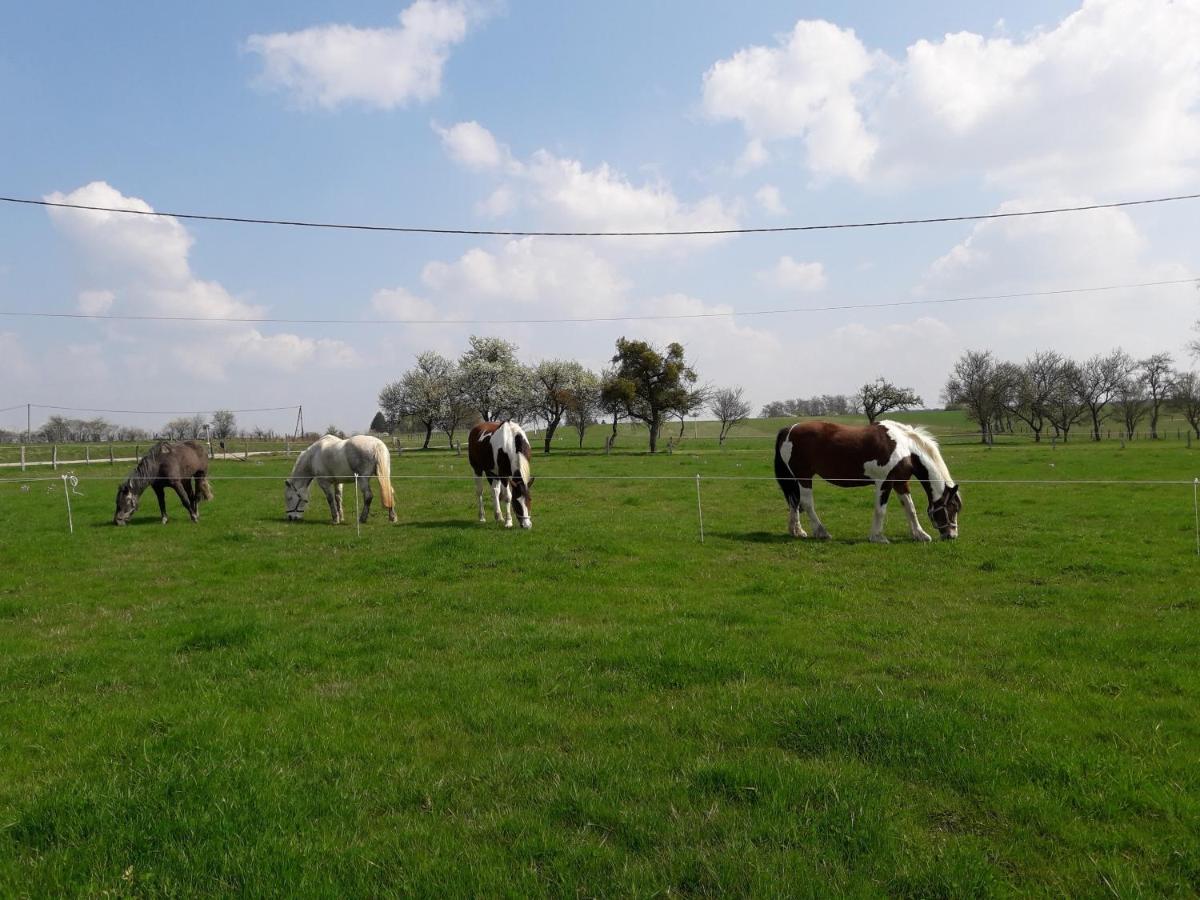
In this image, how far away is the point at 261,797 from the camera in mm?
3836

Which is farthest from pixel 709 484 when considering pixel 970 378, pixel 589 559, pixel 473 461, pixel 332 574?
pixel 970 378

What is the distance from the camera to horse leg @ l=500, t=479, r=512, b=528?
47.9 feet

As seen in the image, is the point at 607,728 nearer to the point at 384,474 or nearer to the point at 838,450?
the point at 838,450

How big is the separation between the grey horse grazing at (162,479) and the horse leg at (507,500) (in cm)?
780

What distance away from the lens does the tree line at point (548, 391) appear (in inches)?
2057

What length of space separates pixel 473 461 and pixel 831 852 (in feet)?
44.0

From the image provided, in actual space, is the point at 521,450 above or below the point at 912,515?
above

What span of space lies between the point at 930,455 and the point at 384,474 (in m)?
12.2

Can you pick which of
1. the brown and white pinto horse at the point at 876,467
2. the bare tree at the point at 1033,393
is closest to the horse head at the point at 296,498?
the brown and white pinto horse at the point at 876,467

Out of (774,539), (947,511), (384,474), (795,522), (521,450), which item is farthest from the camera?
(384,474)

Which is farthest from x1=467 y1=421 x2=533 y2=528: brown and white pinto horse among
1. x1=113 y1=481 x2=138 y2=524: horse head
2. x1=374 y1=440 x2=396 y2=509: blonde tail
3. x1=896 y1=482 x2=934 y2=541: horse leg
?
x1=113 y1=481 x2=138 y2=524: horse head

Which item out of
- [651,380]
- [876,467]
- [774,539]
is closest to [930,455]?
[876,467]

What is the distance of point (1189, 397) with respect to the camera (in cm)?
6444

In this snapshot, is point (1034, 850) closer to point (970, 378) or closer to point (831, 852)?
point (831, 852)
